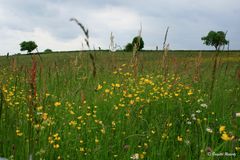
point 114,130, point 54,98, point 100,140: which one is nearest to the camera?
point 100,140

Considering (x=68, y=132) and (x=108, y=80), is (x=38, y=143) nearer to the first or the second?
(x=68, y=132)

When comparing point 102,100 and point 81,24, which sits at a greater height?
point 81,24

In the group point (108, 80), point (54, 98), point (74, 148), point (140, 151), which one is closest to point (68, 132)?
point (74, 148)

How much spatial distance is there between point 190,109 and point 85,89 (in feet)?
5.07

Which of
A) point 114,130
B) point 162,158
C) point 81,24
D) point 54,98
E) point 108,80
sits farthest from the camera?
point 108,80

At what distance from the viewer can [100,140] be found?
3.12 m

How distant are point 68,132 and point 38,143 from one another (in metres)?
0.38

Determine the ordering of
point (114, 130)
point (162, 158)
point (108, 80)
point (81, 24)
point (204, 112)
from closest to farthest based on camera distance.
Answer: point (81, 24), point (162, 158), point (114, 130), point (204, 112), point (108, 80)

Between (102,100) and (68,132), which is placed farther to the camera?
(102,100)

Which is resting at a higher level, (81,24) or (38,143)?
(81,24)

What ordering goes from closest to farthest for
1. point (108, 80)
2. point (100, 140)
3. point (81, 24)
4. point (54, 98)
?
point (81, 24) < point (100, 140) < point (54, 98) < point (108, 80)

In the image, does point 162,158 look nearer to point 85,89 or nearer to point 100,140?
point 100,140

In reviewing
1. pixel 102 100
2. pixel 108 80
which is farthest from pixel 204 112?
pixel 108 80

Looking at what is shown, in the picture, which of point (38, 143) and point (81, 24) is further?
point (38, 143)
